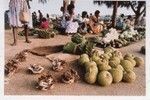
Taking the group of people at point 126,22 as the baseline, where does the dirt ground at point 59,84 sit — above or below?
below

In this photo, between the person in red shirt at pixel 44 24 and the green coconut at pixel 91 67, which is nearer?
the green coconut at pixel 91 67

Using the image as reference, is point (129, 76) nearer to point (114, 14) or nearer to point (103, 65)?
point (103, 65)

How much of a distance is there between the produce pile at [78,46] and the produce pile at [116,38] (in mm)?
41

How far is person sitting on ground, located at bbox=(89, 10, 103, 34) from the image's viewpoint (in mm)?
1490

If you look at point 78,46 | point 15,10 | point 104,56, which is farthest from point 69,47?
point 15,10

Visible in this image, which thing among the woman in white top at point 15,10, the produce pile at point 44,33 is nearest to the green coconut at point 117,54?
the produce pile at point 44,33

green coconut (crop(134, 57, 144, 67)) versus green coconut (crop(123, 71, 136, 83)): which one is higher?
green coconut (crop(134, 57, 144, 67))

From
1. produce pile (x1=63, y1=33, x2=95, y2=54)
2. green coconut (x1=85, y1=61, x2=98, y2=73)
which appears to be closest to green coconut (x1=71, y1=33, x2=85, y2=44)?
produce pile (x1=63, y1=33, x2=95, y2=54)

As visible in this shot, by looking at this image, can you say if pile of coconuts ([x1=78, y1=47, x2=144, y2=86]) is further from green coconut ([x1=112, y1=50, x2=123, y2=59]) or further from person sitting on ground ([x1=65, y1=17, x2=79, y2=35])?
person sitting on ground ([x1=65, y1=17, x2=79, y2=35])

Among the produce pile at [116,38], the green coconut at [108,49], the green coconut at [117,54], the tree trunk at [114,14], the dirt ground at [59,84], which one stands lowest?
the dirt ground at [59,84]

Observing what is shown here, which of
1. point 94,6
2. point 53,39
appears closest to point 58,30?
point 53,39

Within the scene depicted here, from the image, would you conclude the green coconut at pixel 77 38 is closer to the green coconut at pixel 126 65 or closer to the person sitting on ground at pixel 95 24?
the person sitting on ground at pixel 95 24

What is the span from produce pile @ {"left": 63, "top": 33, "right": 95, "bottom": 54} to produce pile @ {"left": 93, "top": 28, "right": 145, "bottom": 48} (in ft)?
0.13

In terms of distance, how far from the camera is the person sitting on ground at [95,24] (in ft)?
4.89
